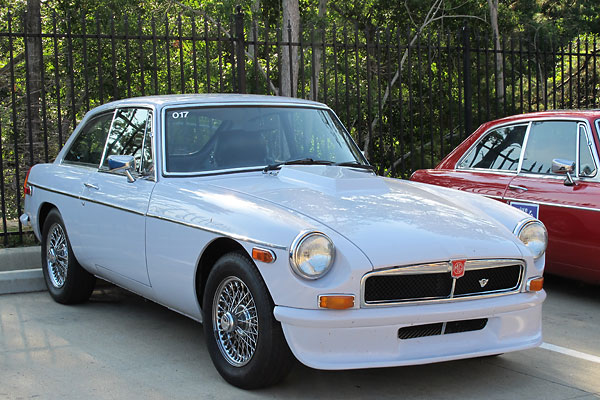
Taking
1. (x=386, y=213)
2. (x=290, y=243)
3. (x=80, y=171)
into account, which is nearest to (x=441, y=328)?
(x=386, y=213)

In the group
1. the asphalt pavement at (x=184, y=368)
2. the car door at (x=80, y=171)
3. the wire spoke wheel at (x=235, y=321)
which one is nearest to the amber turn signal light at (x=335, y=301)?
the wire spoke wheel at (x=235, y=321)

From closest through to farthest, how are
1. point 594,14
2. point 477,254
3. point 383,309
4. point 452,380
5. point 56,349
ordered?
point 383,309
point 477,254
point 452,380
point 56,349
point 594,14

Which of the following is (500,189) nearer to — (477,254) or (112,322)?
(477,254)

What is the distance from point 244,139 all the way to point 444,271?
6.30ft

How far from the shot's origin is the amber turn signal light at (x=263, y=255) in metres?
3.80

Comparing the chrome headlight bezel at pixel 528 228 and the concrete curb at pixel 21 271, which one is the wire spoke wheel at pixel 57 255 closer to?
the concrete curb at pixel 21 271

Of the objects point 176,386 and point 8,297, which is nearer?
point 176,386

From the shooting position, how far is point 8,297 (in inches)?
257

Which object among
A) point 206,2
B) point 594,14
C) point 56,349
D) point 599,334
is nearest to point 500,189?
point 599,334

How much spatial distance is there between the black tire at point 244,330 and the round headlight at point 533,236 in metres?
1.59

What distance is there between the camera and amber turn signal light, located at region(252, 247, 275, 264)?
3.80 m

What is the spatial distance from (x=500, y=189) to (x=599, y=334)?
1811 millimetres

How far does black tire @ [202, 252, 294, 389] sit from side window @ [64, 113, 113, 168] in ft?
7.15

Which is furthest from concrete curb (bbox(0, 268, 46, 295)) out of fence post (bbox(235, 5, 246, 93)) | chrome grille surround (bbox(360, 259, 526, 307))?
Answer: chrome grille surround (bbox(360, 259, 526, 307))
